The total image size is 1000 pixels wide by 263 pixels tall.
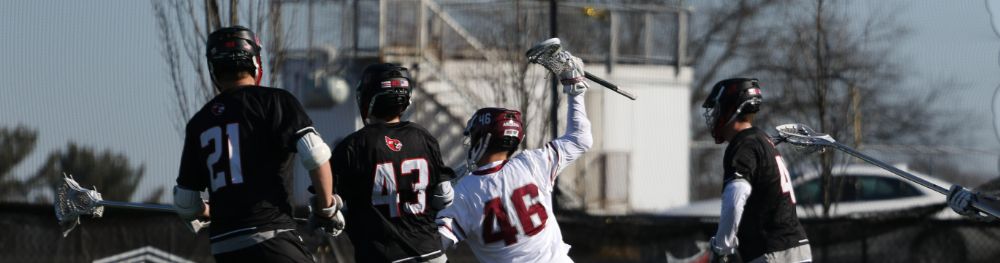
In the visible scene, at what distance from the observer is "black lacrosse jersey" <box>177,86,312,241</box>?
5.48 meters

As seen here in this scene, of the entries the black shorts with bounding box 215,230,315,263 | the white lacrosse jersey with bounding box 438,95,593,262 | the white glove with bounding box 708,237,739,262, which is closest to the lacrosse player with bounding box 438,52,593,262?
the white lacrosse jersey with bounding box 438,95,593,262

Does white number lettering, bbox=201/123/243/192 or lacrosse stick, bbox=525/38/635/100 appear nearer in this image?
white number lettering, bbox=201/123/243/192

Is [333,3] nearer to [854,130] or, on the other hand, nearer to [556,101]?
[556,101]

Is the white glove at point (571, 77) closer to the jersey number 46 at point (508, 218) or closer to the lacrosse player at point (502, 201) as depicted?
the lacrosse player at point (502, 201)

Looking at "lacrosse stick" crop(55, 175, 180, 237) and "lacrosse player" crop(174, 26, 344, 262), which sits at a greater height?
"lacrosse player" crop(174, 26, 344, 262)

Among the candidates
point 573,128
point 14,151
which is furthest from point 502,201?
point 14,151

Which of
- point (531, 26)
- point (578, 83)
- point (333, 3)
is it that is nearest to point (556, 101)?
point (531, 26)

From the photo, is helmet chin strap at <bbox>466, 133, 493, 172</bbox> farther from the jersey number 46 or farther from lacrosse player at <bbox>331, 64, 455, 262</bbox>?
the jersey number 46

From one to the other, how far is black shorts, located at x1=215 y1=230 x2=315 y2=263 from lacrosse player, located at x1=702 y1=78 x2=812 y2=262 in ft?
6.95

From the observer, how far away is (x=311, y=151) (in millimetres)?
5355

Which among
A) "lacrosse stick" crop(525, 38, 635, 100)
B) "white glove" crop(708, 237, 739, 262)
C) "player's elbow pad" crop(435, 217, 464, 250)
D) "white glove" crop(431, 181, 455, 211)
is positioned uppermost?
"lacrosse stick" crop(525, 38, 635, 100)

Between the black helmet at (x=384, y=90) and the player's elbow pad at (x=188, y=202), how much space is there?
3.85ft

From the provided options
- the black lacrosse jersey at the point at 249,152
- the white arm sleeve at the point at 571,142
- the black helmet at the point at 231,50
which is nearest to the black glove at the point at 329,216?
the black lacrosse jersey at the point at 249,152

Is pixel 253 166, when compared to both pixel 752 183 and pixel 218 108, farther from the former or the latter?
pixel 752 183
